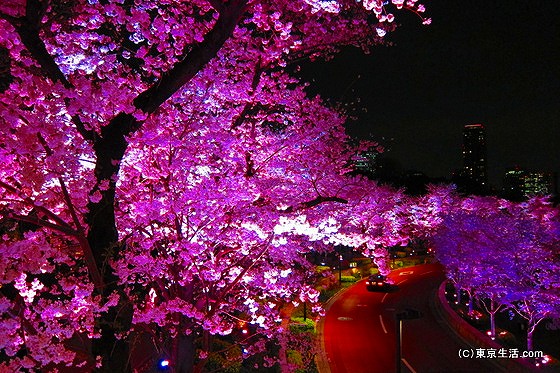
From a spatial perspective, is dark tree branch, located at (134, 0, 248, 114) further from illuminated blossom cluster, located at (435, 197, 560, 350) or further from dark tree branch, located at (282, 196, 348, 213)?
illuminated blossom cluster, located at (435, 197, 560, 350)

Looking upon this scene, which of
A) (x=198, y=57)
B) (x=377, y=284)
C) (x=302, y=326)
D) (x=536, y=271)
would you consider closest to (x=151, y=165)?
(x=198, y=57)

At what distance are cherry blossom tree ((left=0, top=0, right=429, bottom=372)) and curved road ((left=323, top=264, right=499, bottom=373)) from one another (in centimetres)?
668

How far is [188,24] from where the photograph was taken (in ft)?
27.0

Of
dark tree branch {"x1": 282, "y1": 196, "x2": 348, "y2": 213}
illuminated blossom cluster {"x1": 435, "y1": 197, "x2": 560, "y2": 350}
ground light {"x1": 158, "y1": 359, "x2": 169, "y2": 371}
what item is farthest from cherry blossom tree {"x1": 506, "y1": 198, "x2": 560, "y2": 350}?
ground light {"x1": 158, "y1": 359, "x2": 169, "y2": 371}

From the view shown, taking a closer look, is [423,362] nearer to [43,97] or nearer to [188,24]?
[188,24]

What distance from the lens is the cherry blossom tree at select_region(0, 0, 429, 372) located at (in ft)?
16.9

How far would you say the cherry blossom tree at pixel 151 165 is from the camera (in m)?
5.16

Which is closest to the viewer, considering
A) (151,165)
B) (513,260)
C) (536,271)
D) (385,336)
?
(151,165)

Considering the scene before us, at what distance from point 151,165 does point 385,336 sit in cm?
1650

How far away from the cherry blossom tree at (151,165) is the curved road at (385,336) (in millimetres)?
6680

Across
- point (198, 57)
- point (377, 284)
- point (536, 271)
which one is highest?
point (198, 57)

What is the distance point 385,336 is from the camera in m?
20.1

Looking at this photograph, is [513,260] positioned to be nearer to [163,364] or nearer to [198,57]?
[163,364]

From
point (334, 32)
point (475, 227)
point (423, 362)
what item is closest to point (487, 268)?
point (475, 227)
